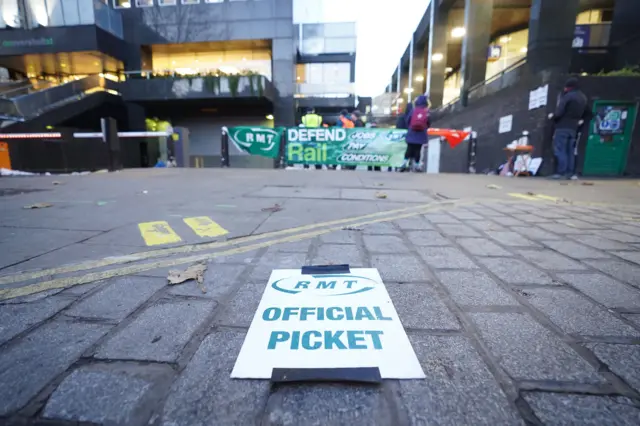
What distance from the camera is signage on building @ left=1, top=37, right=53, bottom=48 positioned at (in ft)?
69.1

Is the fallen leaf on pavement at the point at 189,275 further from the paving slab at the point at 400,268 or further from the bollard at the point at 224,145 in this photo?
the bollard at the point at 224,145

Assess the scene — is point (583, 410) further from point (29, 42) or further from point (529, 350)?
point (29, 42)

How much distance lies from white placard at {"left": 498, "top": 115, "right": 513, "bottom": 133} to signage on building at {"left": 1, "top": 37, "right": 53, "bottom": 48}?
28.5m

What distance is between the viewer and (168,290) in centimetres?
161

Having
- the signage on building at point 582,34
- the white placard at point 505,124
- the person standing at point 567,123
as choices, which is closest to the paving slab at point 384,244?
the person standing at point 567,123

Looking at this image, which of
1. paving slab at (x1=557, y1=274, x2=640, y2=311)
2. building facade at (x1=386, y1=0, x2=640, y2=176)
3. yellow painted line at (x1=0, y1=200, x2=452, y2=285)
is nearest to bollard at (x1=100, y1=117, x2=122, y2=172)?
yellow painted line at (x1=0, y1=200, x2=452, y2=285)

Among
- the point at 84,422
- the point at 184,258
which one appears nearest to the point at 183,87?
the point at 184,258

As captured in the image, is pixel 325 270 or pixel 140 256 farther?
pixel 140 256

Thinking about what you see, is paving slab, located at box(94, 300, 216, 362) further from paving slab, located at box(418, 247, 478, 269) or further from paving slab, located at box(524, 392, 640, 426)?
paving slab, located at box(418, 247, 478, 269)

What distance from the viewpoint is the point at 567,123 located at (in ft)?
26.9

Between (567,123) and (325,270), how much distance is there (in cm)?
967

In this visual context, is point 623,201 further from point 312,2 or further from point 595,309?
point 312,2

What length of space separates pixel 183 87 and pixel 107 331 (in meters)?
21.8

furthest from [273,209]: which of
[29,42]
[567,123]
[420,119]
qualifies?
[29,42]
